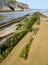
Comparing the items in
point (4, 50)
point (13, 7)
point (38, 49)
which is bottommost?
point (13, 7)

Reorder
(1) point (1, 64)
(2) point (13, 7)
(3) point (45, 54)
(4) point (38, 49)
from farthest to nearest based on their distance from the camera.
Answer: (2) point (13, 7) → (4) point (38, 49) → (3) point (45, 54) → (1) point (1, 64)

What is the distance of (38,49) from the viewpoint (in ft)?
57.6

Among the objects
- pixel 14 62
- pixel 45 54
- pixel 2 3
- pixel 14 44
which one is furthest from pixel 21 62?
pixel 2 3

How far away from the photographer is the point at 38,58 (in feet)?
48.4

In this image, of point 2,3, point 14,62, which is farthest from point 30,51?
point 2,3

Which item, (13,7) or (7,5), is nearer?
(7,5)

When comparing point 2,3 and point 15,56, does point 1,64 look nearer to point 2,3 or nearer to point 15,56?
point 15,56

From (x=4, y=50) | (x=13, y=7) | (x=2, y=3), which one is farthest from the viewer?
(x=13, y=7)

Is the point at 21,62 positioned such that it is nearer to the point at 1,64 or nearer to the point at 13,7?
the point at 1,64

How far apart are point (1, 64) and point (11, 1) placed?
165 meters

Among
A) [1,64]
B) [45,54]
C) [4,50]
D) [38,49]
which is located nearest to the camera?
[1,64]

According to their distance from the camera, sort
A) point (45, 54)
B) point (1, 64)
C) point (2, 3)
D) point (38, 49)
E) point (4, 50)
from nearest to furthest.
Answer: point (1, 64) → point (4, 50) → point (45, 54) → point (38, 49) → point (2, 3)

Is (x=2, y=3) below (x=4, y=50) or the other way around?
below

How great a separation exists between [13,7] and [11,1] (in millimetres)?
6000
